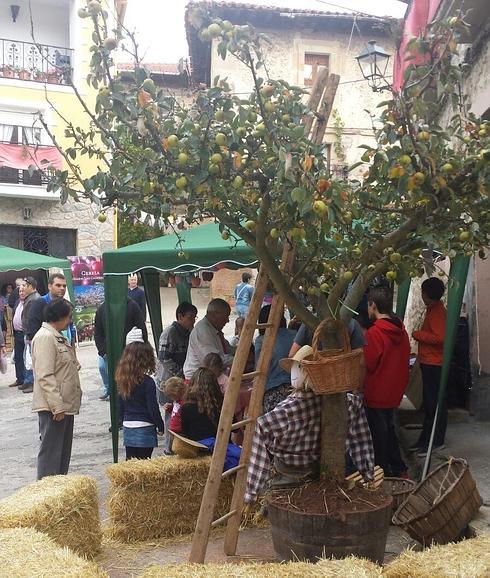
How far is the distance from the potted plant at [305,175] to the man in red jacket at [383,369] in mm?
1403

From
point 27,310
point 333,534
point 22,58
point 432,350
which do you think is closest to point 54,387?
point 333,534

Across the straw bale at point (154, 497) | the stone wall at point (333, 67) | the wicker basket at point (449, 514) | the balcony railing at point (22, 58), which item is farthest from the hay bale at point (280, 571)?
the stone wall at point (333, 67)

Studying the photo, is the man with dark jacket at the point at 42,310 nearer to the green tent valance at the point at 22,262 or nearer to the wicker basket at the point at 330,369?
the green tent valance at the point at 22,262

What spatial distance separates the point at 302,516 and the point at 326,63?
22134mm

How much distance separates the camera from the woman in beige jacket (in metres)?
5.57

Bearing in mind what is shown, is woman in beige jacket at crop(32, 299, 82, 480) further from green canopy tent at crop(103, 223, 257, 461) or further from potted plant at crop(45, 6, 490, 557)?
potted plant at crop(45, 6, 490, 557)

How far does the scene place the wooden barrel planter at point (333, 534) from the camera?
12.5ft

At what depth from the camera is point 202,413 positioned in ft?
17.3

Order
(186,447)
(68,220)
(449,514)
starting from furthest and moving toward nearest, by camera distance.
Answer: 1. (68,220)
2. (186,447)
3. (449,514)

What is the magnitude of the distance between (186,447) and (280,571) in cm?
240

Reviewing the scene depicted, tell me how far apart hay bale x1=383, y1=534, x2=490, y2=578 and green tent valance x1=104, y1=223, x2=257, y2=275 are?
11.9 ft

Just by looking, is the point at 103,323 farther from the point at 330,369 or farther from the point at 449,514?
the point at 449,514

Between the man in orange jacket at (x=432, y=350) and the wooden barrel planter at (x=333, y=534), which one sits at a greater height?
the man in orange jacket at (x=432, y=350)

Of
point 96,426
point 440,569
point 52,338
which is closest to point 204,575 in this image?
point 440,569
